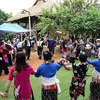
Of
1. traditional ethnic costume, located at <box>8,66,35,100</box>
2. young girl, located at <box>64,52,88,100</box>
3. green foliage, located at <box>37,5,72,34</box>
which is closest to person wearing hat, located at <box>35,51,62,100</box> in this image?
traditional ethnic costume, located at <box>8,66,35,100</box>

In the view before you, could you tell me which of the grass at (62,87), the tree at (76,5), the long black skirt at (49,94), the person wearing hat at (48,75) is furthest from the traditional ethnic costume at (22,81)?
the tree at (76,5)

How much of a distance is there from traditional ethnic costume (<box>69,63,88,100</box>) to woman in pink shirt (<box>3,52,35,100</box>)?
1.23 meters

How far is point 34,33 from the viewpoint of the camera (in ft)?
91.0

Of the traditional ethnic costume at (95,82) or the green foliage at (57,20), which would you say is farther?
the green foliage at (57,20)

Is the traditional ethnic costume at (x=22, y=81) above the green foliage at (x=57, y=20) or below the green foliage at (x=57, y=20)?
above

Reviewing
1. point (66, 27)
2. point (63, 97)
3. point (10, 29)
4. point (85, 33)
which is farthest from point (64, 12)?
point (63, 97)

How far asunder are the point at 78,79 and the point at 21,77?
1.52m

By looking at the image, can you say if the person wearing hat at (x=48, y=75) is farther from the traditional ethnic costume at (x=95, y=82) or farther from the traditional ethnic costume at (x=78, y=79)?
the traditional ethnic costume at (x=95, y=82)

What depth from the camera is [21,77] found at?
4.10m

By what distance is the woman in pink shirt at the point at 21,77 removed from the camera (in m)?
4.01

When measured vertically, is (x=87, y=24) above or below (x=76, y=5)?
below

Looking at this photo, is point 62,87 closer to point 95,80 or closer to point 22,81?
point 95,80

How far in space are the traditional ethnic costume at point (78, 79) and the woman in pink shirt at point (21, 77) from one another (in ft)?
4.04

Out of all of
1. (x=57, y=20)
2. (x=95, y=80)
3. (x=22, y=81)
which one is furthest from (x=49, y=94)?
(x=57, y=20)
